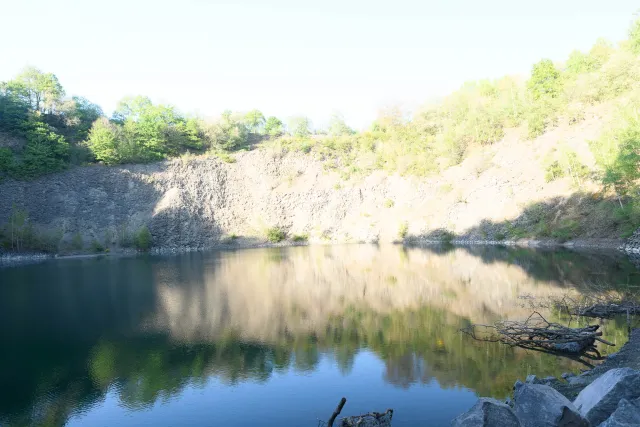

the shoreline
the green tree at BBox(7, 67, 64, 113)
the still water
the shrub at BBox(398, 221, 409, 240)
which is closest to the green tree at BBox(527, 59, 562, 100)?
the shrub at BBox(398, 221, 409, 240)

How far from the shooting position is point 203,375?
42.5 feet

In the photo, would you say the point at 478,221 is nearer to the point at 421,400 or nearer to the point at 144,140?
the point at 421,400

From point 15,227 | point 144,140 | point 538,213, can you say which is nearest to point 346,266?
point 538,213

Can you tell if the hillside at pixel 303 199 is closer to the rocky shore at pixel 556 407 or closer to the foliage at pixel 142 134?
the foliage at pixel 142 134

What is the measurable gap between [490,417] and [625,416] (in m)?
1.70

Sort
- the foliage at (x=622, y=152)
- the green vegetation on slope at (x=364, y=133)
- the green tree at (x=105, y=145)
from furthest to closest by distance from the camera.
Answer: the green tree at (x=105, y=145) < the green vegetation on slope at (x=364, y=133) < the foliage at (x=622, y=152)

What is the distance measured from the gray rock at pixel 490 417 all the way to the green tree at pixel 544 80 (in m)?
65.4

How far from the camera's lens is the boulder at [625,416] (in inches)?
228

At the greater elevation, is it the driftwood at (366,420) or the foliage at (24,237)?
the foliage at (24,237)

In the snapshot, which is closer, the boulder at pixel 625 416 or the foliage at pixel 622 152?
the boulder at pixel 625 416

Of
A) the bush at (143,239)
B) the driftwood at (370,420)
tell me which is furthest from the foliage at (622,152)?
the bush at (143,239)

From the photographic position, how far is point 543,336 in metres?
13.9

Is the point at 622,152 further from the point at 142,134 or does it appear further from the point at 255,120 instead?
the point at 255,120

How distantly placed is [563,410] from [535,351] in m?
7.05
